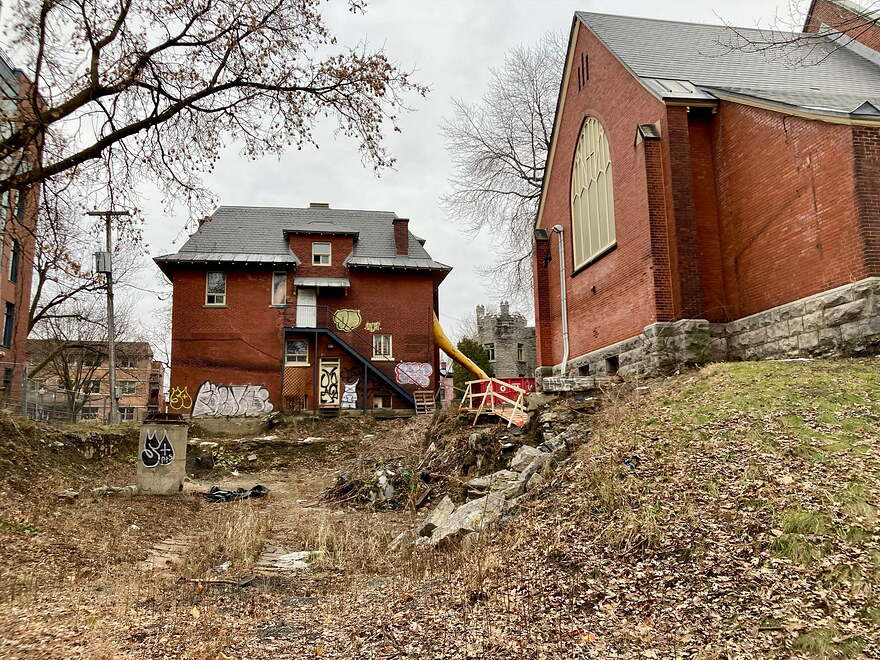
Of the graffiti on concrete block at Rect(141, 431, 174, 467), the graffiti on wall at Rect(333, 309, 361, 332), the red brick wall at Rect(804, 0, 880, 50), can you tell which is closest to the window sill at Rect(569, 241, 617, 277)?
the red brick wall at Rect(804, 0, 880, 50)

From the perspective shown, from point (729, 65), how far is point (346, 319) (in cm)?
1965

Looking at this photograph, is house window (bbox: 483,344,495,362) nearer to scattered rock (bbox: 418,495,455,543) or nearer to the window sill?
the window sill

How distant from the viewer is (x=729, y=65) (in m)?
15.8

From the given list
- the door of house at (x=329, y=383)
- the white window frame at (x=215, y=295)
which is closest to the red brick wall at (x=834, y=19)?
the door of house at (x=329, y=383)

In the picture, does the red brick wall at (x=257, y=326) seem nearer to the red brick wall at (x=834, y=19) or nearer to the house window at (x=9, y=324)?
the house window at (x=9, y=324)

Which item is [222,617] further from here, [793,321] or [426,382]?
A: [426,382]

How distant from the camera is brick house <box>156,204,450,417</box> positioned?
28.4 m

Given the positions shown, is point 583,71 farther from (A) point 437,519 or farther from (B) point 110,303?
(B) point 110,303

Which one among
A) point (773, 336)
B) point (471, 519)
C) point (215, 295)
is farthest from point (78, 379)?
point (773, 336)

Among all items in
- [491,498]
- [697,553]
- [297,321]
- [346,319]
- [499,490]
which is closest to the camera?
[697,553]

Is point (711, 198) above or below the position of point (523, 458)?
above

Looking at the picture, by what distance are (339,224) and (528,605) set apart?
28946 mm

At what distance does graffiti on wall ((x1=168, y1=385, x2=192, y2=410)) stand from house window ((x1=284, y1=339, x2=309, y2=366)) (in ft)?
15.5

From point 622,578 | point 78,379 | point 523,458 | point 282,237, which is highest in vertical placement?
point 282,237
